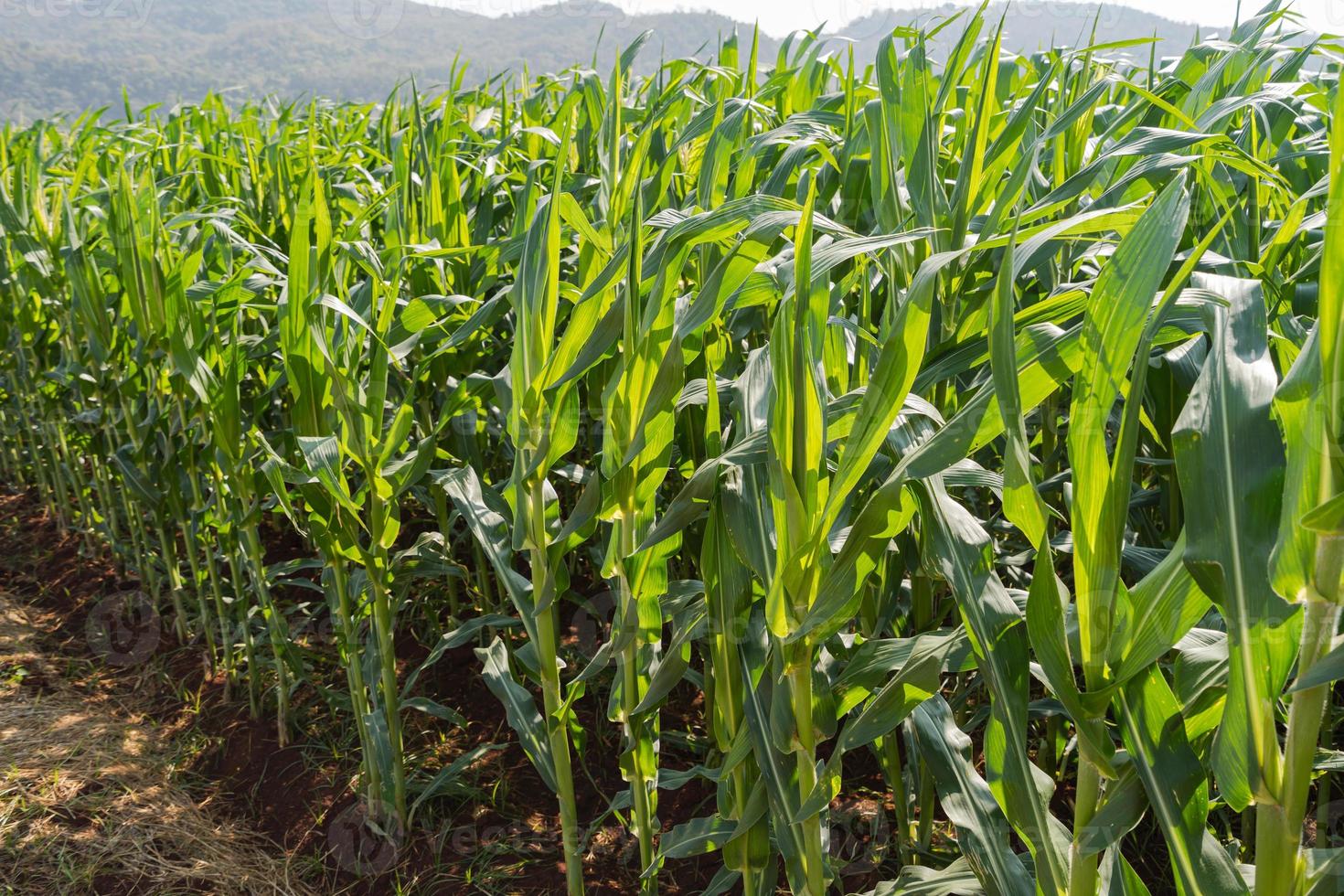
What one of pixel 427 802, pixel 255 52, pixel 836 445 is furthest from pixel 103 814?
pixel 255 52

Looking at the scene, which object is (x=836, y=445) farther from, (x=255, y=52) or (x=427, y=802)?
(x=255, y=52)

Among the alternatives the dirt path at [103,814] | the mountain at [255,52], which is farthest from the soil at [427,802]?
the mountain at [255,52]

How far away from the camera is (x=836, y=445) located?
1.23 meters

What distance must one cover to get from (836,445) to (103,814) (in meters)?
1.80

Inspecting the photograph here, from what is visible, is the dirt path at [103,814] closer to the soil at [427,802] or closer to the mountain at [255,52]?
the soil at [427,802]

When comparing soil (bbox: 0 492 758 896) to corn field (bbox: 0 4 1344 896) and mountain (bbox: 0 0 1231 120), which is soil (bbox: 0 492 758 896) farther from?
mountain (bbox: 0 0 1231 120)

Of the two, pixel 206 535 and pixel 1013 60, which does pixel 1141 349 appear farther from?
pixel 206 535

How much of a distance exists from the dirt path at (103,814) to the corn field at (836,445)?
0.27 metres

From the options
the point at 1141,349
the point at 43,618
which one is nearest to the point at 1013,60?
the point at 1141,349

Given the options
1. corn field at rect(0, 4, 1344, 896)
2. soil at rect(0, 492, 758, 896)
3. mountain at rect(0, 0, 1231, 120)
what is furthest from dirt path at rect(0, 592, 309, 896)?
mountain at rect(0, 0, 1231, 120)

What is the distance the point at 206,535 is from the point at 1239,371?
7.28ft

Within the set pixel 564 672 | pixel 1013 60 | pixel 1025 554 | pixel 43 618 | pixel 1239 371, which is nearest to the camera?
pixel 1239 371

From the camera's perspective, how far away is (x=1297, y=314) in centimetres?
132

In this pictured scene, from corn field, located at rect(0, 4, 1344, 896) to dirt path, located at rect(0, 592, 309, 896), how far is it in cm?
27
